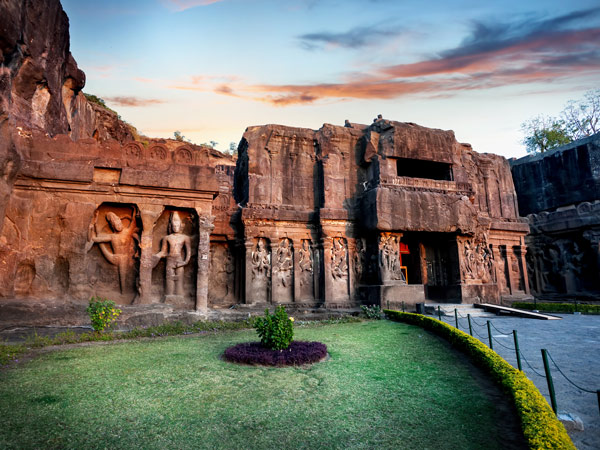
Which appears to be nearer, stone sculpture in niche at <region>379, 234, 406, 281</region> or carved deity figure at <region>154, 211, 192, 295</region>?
carved deity figure at <region>154, 211, 192, 295</region>

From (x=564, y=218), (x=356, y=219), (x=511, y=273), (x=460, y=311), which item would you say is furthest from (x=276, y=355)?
(x=564, y=218)

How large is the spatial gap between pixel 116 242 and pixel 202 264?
2.31 meters

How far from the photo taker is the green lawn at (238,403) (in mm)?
3131

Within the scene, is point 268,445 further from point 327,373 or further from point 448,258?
point 448,258

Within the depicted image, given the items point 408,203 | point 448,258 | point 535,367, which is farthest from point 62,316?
point 448,258

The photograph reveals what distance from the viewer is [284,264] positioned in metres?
13.4

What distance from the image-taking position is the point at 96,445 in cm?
297

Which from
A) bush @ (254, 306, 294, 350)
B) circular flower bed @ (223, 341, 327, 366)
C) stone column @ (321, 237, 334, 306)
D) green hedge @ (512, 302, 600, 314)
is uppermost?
stone column @ (321, 237, 334, 306)

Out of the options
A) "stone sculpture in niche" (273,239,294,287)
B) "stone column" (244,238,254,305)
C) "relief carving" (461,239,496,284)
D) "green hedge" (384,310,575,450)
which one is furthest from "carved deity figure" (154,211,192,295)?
"relief carving" (461,239,496,284)

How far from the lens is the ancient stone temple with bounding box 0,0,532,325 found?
867cm

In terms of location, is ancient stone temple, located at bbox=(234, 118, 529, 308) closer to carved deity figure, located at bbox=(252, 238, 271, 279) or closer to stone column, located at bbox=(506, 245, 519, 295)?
carved deity figure, located at bbox=(252, 238, 271, 279)

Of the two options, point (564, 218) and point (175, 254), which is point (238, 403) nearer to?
point (175, 254)

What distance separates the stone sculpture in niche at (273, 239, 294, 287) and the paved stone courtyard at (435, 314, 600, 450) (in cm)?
571

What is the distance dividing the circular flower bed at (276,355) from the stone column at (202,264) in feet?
13.2
